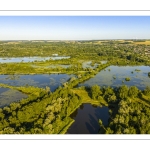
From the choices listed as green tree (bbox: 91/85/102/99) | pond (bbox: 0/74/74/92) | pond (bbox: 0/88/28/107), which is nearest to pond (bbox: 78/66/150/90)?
pond (bbox: 0/74/74/92)

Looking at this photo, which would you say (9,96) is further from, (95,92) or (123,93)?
(123,93)

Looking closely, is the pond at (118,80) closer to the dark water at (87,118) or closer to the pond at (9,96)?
the dark water at (87,118)

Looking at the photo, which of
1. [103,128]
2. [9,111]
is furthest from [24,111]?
[103,128]

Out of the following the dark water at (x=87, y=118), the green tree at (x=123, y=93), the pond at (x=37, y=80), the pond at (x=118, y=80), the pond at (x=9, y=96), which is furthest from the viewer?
the pond at (x=37, y=80)

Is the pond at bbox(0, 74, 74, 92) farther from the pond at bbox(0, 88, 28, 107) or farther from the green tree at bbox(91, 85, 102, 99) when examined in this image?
the green tree at bbox(91, 85, 102, 99)

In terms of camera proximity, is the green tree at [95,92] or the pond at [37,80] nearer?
the green tree at [95,92]

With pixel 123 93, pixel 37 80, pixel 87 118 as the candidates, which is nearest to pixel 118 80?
pixel 123 93

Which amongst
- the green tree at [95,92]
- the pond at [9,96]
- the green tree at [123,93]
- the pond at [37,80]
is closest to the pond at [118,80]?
the pond at [37,80]
